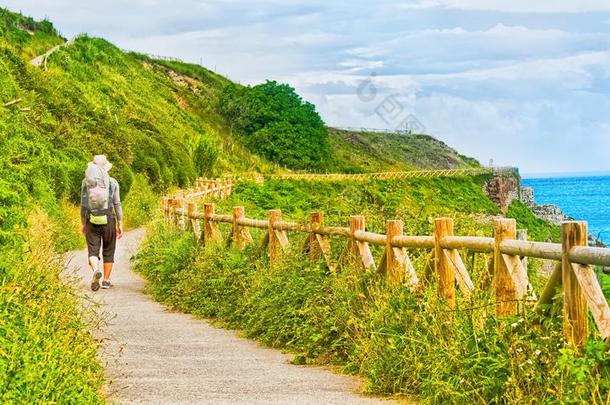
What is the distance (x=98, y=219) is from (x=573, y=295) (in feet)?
38.1

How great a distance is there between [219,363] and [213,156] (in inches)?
2111

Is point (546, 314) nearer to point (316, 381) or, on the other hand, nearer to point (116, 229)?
point (316, 381)

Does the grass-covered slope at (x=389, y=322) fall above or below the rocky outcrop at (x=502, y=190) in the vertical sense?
below

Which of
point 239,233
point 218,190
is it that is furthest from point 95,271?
point 218,190

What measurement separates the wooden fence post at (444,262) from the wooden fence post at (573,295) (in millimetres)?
2228

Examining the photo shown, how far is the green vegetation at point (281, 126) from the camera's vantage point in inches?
4003

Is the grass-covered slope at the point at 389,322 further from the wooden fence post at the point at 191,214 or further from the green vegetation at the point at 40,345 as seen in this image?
the green vegetation at the point at 40,345

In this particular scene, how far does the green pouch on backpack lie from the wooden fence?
3047 millimetres

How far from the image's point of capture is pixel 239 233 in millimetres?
16562

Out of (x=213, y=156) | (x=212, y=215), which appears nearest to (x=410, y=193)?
(x=213, y=156)

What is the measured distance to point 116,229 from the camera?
1808 cm

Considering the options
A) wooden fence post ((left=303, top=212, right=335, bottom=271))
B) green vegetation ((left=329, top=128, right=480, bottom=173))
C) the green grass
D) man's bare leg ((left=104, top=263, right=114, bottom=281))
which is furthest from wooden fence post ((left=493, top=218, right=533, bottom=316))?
green vegetation ((left=329, top=128, right=480, bottom=173))

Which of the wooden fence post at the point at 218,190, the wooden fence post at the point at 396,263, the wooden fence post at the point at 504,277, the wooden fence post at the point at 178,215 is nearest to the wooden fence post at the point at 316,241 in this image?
the wooden fence post at the point at 396,263

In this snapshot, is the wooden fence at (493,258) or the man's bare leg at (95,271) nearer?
the wooden fence at (493,258)
